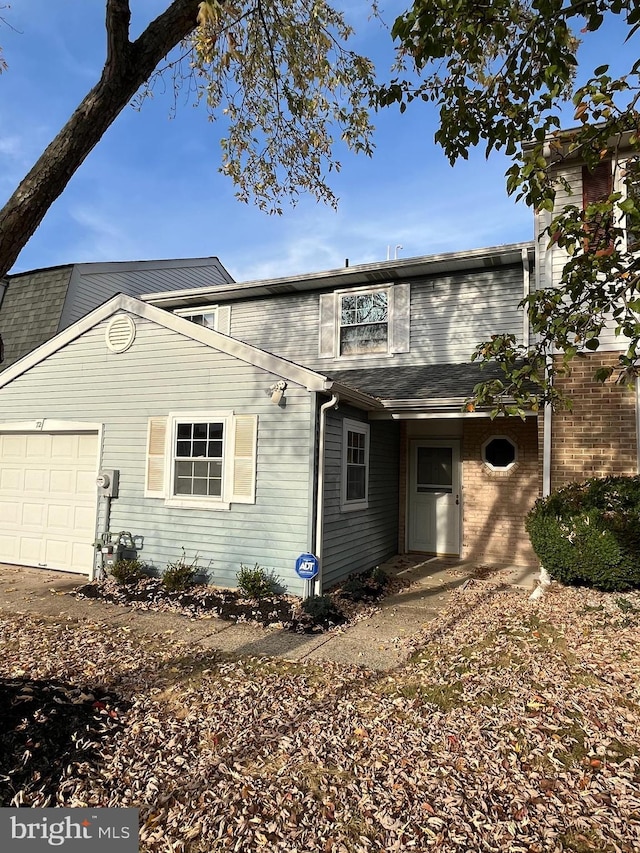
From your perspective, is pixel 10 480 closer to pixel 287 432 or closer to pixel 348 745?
pixel 287 432

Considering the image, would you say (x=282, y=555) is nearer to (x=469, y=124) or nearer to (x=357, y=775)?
(x=357, y=775)

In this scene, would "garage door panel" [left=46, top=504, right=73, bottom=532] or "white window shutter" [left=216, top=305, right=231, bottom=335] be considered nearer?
"garage door panel" [left=46, top=504, right=73, bottom=532]

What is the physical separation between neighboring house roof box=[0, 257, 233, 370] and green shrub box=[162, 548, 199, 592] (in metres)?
8.50

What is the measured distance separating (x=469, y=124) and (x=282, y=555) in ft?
18.2

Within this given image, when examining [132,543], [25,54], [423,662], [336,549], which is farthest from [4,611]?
[25,54]

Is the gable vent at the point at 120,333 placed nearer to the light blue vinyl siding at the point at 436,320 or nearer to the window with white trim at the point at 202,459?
the window with white trim at the point at 202,459

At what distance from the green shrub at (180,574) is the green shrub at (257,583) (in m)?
0.82

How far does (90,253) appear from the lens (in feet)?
54.1

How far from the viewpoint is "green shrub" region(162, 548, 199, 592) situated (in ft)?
24.3

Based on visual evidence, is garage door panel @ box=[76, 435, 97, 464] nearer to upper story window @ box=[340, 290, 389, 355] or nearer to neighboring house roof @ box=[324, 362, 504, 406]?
neighboring house roof @ box=[324, 362, 504, 406]

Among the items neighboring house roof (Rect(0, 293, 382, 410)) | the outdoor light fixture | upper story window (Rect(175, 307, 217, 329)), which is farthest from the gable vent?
upper story window (Rect(175, 307, 217, 329))

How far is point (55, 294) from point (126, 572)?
366 inches

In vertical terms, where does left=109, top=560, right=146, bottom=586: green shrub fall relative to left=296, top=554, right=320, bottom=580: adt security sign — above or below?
below

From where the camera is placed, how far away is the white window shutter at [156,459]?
815cm
